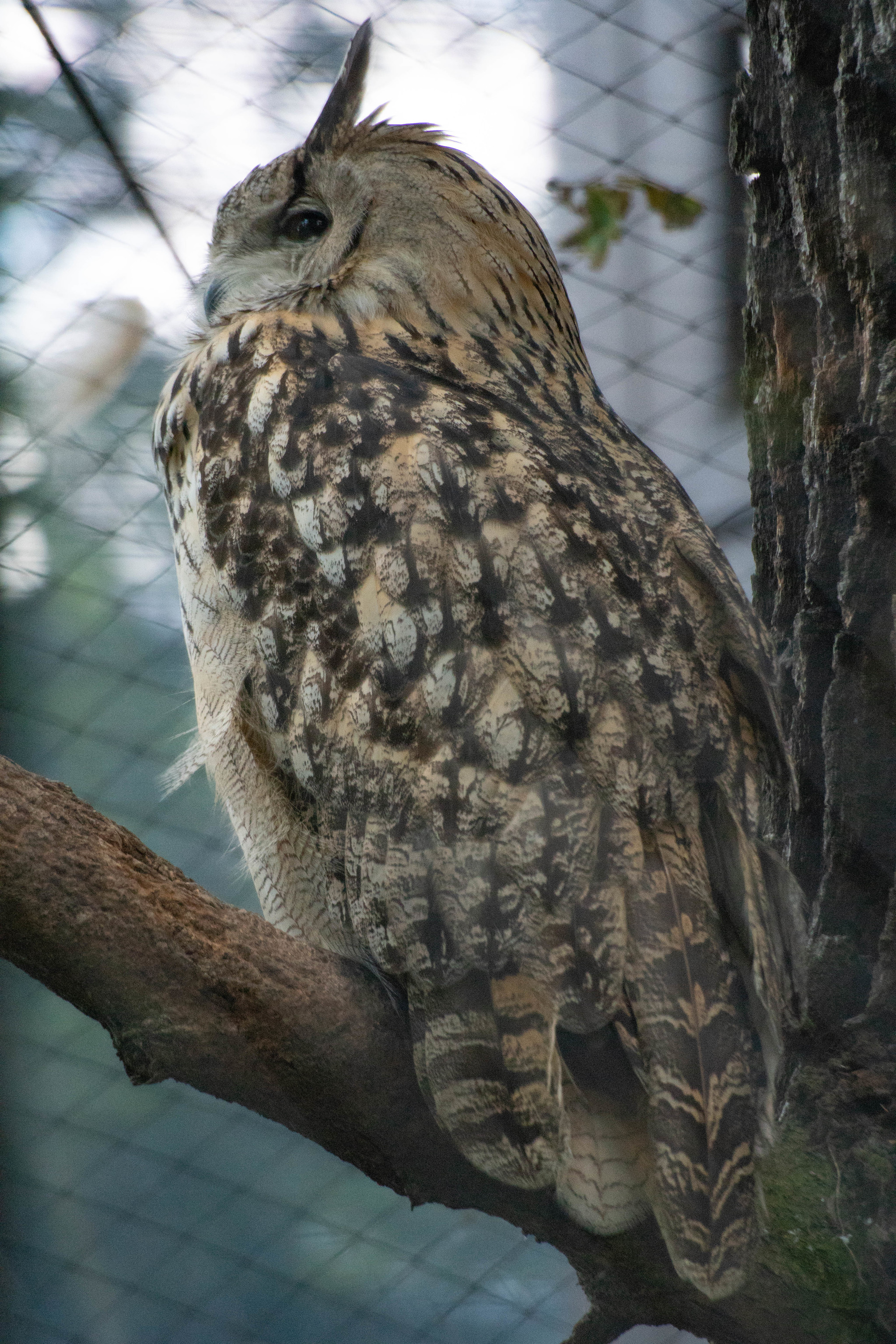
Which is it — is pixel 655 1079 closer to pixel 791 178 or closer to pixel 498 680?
pixel 498 680

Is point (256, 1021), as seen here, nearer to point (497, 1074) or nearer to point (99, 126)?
point (497, 1074)

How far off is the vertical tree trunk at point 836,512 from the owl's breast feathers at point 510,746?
0.34 ft

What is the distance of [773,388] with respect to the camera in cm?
153

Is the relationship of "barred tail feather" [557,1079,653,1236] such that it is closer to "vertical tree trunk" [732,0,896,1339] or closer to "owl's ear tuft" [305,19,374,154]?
A: "vertical tree trunk" [732,0,896,1339]

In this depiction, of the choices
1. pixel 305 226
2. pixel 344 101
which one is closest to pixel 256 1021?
pixel 305 226

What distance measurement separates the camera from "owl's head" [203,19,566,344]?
1.60 meters

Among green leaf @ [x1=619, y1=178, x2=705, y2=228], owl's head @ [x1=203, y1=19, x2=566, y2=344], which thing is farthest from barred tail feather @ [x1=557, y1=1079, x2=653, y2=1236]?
green leaf @ [x1=619, y1=178, x2=705, y2=228]

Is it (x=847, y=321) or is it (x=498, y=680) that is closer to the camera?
(x=498, y=680)

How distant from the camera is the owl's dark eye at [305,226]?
1797mm

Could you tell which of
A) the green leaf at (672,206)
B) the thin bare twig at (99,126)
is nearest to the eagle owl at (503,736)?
the thin bare twig at (99,126)

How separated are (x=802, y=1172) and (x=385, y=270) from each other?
1.27 meters

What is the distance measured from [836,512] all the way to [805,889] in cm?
48

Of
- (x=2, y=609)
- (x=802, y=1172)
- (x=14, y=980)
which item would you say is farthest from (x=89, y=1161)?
(x=802, y=1172)

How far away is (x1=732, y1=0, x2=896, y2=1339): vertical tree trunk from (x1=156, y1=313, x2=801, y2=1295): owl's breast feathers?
4.1 inches
